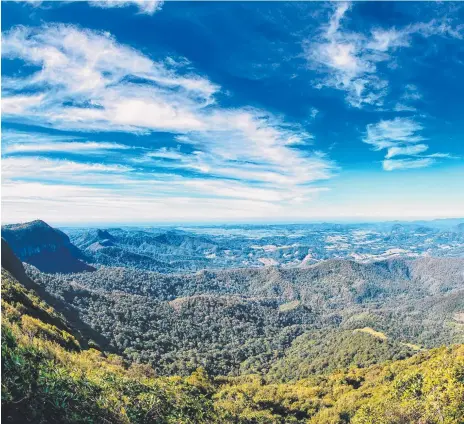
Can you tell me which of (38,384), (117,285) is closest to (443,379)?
(38,384)

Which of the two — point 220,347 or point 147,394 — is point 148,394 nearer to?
point 147,394

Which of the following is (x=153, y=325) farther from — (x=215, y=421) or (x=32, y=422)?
(x=32, y=422)

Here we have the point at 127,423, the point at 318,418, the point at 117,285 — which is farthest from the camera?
the point at 117,285

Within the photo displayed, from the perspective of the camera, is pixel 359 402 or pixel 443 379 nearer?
pixel 443 379

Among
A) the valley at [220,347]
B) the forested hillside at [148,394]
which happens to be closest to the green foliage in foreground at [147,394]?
the forested hillside at [148,394]

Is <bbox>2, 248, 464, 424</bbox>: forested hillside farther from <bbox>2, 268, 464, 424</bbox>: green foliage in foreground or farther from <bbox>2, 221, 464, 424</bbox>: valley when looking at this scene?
<bbox>2, 221, 464, 424</bbox>: valley

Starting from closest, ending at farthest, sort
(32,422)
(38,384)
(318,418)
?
(32,422) → (38,384) → (318,418)

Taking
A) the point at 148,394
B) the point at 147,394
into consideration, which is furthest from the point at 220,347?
the point at 147,394

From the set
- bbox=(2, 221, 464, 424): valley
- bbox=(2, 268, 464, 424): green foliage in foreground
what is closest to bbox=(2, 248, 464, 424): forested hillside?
bbox=(2, 268, 464, 424): green foliage in foreground
